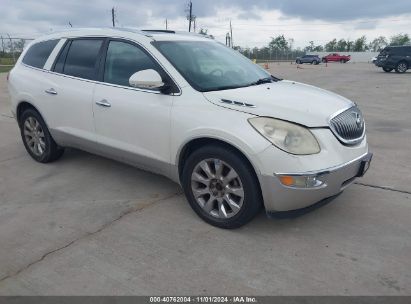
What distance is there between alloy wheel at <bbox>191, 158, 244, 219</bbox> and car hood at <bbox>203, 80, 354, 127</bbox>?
1.74 ft

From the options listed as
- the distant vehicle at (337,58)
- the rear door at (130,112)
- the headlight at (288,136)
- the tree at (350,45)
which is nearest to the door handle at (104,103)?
the rear door at (130,112)

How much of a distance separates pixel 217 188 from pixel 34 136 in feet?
10.3

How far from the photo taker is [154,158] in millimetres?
3885

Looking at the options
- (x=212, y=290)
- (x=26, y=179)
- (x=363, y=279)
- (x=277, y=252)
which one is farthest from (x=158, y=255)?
(x=26, y=179)

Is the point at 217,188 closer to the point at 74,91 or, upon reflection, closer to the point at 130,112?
the point at 130,112

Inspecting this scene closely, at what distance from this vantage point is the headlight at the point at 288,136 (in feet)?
10.1

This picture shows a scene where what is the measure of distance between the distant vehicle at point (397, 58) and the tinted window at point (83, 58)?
24.3m

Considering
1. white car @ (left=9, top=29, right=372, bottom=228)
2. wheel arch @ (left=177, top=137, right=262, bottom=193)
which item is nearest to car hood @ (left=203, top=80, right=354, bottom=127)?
white car @ (left=9, top=29, right=372, bottom=228)

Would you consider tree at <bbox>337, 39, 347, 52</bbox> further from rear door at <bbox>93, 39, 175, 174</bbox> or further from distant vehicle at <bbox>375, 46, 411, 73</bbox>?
rear door at <bbox>93, 39, 175, 174</bbox>

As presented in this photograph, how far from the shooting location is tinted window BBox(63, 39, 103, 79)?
4.40 metres

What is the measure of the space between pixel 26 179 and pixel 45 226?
4.83 ft

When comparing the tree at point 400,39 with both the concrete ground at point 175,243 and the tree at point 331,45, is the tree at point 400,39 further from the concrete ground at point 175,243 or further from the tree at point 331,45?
the concrete ground at point 175,243

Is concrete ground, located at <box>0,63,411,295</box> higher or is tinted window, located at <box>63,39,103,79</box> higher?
tinted window, located at <box>63,39,103,79</box>

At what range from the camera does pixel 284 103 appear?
132 inches
